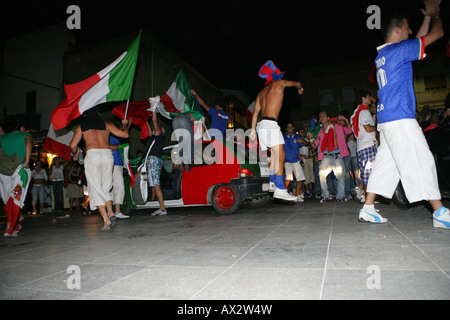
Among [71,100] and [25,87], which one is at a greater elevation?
[25,87]

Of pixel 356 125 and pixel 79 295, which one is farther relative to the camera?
pixel 356 125

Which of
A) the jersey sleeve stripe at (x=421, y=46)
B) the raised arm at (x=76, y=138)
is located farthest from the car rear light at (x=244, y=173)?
the jersey sleeve stripe at (x=421, y=46)

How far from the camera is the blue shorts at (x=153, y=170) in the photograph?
21.6 feet

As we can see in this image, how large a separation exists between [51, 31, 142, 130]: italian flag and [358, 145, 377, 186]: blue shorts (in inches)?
207

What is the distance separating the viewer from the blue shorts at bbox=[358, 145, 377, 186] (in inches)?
236

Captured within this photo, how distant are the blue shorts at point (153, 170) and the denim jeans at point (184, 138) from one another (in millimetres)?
399

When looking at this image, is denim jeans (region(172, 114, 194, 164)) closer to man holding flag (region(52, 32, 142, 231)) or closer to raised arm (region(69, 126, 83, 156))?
man holding flag (region(52, 32, 142, 231))

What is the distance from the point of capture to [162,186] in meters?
7.13

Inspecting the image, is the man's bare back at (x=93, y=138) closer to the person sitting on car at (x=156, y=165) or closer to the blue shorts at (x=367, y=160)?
the person sitting on car at (x=156, y=165)

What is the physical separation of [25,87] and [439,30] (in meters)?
26.3

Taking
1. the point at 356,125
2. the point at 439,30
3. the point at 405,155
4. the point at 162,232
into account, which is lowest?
the point at 162,232
